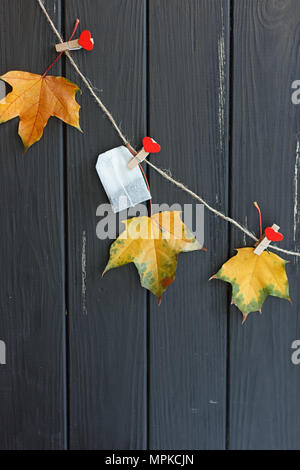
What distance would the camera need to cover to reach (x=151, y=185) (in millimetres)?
777

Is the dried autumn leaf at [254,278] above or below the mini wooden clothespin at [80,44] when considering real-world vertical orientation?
below

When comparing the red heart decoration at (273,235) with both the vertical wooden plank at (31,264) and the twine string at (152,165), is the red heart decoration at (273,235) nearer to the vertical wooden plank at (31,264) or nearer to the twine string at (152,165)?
the twine string at (152,165)

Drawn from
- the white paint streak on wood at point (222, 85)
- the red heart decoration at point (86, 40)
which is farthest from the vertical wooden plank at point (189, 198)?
the red heart decoration at point (86, 40)

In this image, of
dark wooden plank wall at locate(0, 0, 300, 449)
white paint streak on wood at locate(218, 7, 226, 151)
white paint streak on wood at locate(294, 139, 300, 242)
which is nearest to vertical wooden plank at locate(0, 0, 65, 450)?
dark wooden plank wall at locate(0, 0, 300, 449)

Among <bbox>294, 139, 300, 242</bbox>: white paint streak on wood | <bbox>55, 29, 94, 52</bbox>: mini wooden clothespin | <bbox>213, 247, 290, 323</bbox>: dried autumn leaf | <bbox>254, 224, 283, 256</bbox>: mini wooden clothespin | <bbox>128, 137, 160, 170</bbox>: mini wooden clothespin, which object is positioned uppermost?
<bbox>55, 29, 94, 52</bbox>: mini wooden clothespin

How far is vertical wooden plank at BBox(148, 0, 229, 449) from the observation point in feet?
2.48

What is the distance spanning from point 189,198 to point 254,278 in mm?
181

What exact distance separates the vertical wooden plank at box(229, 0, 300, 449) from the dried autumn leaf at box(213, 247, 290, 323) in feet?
0.09

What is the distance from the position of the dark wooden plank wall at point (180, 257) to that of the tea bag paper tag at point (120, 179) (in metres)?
0.03

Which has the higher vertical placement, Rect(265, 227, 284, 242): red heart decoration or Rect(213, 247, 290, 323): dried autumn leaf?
Rect(265, 227, 284, 242): red heart decoration

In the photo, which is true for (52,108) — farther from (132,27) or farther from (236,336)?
(236,336)

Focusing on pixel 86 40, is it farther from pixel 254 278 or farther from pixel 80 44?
pixel 254 278

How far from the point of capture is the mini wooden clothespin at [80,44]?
719mm

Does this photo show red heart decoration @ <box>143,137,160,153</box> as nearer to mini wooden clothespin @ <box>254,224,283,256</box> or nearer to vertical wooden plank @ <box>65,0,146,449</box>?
vertical wooden plank @ <box>65,0,146,449</box>
